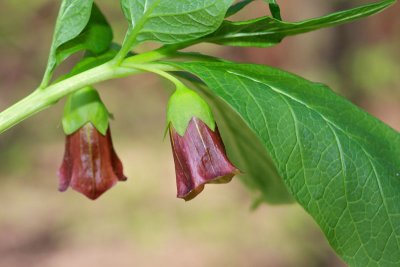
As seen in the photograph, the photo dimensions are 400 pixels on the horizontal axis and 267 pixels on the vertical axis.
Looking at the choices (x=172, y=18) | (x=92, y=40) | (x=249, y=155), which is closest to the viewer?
(x=172, y=18)

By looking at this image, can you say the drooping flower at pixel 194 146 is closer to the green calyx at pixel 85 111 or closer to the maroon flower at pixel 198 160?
the maroon flower at pixel 198 160

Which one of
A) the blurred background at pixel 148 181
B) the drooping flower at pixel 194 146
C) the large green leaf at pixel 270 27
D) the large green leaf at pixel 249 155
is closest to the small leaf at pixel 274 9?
the large green leaf at pixel 270 27

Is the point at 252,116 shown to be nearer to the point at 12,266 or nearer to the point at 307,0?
the point at 12,266

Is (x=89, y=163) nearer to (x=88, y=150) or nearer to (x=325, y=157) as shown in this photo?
(x=88, y=150)

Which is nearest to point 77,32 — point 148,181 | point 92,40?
point 92,40

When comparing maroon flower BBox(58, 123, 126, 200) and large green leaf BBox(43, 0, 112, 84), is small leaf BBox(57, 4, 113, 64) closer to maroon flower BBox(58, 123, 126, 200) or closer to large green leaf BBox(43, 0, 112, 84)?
large green leaf BBox(43, 0, 112, 84)

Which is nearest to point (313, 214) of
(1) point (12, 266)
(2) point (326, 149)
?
(2) point (326, 149)
